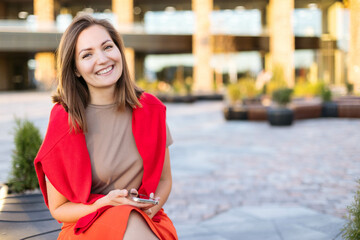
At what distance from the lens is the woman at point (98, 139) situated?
2.12m

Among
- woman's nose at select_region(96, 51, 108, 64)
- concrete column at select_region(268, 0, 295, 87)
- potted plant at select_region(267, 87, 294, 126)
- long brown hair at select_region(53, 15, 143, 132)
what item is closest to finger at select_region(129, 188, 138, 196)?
long brown hair at select_region(53, 15, 143, 132)

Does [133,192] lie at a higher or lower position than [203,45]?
lower

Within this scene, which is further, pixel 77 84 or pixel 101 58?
pixel 77 84

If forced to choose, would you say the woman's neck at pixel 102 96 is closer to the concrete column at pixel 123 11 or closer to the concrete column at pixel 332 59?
the concrete column at pixel 123 11

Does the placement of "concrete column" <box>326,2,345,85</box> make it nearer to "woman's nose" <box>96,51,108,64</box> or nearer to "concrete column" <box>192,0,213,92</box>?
"concrete column" <box>192,0,213,92</box>

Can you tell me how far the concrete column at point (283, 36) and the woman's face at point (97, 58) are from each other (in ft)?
100

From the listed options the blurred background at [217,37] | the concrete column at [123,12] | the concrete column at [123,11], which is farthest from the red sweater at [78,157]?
the concrete column at [123,11]

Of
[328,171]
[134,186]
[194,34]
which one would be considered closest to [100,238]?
[134,186]

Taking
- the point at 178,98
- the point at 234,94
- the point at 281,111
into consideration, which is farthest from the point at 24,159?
the point at 178,98

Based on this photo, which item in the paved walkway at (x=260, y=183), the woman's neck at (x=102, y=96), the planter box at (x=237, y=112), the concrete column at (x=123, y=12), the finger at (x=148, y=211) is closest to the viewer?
the finger at (x=148, y=211)

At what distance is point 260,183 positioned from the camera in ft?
19.2

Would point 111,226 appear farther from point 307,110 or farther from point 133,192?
point 307,110

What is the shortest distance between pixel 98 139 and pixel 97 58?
44cm

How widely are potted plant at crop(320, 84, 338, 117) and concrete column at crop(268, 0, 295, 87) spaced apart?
16.8 m
